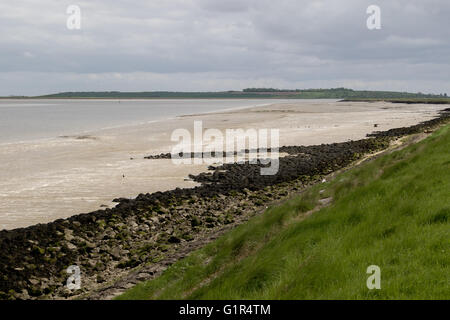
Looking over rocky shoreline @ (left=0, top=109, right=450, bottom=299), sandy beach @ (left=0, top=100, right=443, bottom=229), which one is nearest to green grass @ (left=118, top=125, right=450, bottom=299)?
rocky shoreline @ (left=0, top=109, right=450, bottom=299)

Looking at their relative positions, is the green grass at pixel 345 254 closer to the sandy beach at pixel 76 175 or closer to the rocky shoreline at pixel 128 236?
the rocky shoreline at pixel 128 236

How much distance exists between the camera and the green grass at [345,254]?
6926 millimetres

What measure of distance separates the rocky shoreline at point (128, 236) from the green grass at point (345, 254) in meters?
2.81

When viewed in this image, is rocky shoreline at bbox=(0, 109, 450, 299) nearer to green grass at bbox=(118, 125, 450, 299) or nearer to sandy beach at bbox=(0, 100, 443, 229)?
sandy beach at bbox=(0, 100, 443, 229)

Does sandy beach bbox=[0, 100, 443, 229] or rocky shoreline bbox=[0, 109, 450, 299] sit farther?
sandy beach bbox=[0, 100, 443, 229]

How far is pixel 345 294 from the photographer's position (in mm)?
6656

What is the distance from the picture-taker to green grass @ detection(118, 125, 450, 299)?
693 centimetres

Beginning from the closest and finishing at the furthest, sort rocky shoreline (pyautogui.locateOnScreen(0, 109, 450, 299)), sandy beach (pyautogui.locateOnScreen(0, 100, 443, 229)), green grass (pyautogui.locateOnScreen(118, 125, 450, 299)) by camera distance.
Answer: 1. green grass (pyautogui.locateOnScreen(118, 125, 450, 299))
2. rocky shoreline (pyautogui.locateOnScreen(0, 109, 450, 299))
3. sandy beach (pyautogui.locateOnScreen(0, 100, 443, 229))

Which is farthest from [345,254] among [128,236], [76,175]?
[76,175]

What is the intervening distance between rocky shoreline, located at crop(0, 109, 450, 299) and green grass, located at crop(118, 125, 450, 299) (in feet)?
9.21

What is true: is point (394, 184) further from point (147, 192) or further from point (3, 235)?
point (147, 192)

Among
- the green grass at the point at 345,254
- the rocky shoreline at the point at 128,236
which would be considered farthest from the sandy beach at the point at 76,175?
the green grass at the point at 345,254
